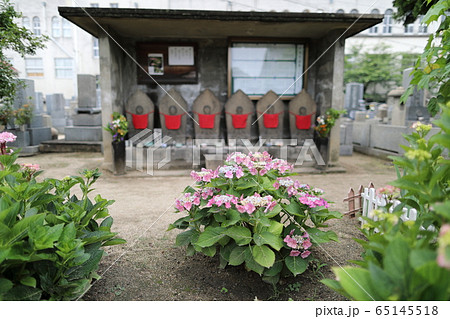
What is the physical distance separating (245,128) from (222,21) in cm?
223

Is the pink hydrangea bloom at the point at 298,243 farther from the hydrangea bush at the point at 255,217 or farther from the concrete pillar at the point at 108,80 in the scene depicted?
the concrete pillar at the point at 108,80

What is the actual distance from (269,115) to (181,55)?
2.23m

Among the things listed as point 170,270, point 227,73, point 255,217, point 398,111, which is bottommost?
point 170,270

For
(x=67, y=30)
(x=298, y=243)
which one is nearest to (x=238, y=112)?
(x=298, y=243)

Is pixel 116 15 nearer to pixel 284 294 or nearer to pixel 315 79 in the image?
pixel 315 79

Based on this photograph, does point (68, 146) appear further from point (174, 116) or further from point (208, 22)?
point (208, 22)

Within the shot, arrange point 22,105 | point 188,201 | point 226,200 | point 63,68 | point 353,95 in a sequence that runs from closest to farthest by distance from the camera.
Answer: point 226,200 < point 188,201 < point 22,105 < point 353,95 < point 63,68

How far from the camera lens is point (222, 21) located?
5.79 metres

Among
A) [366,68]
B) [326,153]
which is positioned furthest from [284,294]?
[366,68]

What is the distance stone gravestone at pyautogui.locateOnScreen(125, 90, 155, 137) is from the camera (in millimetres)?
6898

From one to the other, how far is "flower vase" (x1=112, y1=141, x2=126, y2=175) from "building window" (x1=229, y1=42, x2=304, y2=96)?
8.66ft

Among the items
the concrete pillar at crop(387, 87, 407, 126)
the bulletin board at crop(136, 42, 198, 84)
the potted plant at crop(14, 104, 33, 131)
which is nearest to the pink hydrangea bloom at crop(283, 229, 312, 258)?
the bulletin board at crop(136, 42, 198, 84)

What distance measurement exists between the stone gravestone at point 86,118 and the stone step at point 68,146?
335 mm

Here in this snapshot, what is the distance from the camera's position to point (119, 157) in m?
6.15
